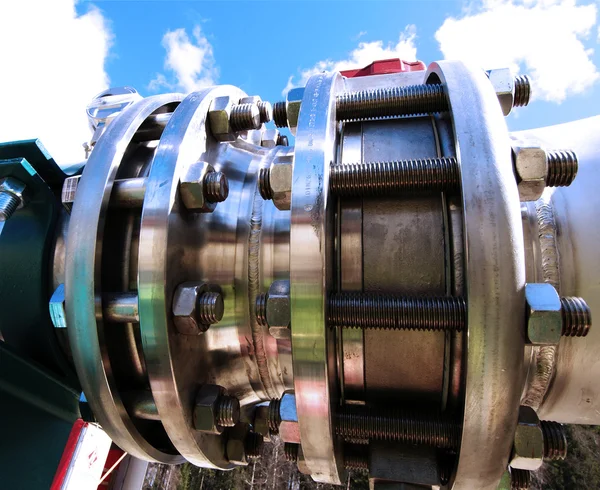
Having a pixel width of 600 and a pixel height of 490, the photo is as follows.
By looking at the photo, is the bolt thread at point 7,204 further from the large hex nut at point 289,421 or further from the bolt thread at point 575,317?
the bolt thread at point 575,317

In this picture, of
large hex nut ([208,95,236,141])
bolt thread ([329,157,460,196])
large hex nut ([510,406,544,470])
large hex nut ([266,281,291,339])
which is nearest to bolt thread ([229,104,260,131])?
large hex nut ([208,95,236,141])

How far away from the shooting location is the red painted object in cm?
115

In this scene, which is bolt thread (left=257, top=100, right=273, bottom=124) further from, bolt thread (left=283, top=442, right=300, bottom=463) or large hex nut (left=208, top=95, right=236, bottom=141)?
bolt thread (left=283, top=442, right=300, bottom=463)

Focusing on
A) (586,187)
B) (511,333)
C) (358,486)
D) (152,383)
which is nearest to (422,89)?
(586,187)

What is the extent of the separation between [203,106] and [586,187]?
2.51 feet

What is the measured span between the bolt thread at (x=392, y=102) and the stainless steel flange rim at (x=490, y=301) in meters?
0.18

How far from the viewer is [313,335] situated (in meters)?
0.60

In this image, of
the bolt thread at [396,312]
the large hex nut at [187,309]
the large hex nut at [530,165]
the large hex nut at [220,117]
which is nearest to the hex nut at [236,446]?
the large hex nut at [187,309]

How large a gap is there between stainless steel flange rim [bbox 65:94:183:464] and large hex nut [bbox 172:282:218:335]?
0.48ft

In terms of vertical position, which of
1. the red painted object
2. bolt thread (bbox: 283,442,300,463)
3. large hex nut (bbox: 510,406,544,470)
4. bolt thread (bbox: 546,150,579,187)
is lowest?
bolt thread (bbox: 283,442,300,463)

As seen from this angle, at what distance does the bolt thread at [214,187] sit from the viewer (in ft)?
2.44

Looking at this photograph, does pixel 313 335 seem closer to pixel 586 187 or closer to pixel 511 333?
pixel 511 333

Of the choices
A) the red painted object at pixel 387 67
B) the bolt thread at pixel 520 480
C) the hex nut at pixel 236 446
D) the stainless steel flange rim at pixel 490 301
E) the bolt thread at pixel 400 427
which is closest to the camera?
the stainless steel flange rim at pixel 490 301

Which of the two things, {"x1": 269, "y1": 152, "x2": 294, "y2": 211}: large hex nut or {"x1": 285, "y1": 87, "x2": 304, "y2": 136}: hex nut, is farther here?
{"x1": 285, "y1": 87, "x2": 304, "y2": 136}: hex nut
